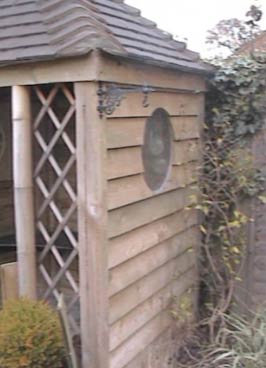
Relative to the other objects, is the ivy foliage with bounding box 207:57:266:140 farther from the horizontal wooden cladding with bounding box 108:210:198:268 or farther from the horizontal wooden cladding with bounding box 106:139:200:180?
the horizontal wooden cladding with bounding box 108:210:198:268

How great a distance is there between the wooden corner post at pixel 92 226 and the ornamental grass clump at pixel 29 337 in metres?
0.18

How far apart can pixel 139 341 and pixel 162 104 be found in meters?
1.77

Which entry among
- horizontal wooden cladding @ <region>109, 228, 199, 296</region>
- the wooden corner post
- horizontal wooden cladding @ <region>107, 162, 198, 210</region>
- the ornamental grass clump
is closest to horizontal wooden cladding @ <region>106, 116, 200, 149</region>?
the wooden corner post

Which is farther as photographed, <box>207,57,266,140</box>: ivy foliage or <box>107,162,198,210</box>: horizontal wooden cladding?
<box>207,57,266,140</box>: ivy foliage

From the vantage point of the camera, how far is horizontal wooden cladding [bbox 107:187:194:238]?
2971 millimetres

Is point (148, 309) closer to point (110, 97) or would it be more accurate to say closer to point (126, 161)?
point (126, 161)

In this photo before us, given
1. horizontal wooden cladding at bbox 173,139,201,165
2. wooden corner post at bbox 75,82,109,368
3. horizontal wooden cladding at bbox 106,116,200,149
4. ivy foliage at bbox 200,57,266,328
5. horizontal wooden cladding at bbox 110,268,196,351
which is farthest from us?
ivy foliage at bbox 200,57,266,328

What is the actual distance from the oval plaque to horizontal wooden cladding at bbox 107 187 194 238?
0.45 ft

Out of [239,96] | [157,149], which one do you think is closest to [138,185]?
[157,149]

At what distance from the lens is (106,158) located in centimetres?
279

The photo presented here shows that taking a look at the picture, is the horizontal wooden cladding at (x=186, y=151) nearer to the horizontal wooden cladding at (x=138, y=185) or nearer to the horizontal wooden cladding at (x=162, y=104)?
the horizontal wooden cladding at (x=138, y=185)

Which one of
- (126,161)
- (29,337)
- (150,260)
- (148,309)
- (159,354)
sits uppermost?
(126,161)

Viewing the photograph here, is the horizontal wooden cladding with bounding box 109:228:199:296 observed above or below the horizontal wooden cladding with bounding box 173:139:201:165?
below

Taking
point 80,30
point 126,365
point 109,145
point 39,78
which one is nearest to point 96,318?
point 126,365
